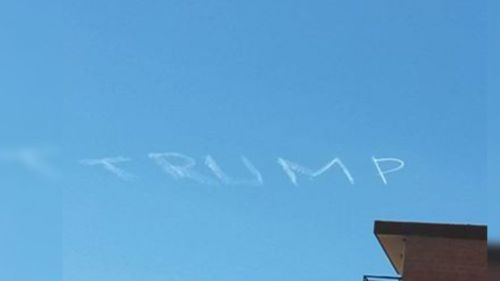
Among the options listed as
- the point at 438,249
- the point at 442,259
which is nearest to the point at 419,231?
the point at 438,249

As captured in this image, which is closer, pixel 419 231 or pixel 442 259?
pixel 442 259

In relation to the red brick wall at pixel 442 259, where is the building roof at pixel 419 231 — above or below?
above

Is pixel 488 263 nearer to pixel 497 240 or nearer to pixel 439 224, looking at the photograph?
pixel 497 240

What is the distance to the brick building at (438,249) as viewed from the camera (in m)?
9.57

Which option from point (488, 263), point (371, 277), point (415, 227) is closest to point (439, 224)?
point (415, 227)

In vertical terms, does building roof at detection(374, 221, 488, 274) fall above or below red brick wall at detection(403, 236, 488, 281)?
above

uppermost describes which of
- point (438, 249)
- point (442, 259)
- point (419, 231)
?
point (419, 231)

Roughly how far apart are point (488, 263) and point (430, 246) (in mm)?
7405

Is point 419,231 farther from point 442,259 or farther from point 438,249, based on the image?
point 442,259

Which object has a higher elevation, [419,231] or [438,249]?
[419,231]

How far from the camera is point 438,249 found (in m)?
9.76

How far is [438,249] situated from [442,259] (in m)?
0.15

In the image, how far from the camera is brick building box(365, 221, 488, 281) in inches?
377

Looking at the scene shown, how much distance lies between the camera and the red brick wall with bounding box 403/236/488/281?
9586 millimetres
